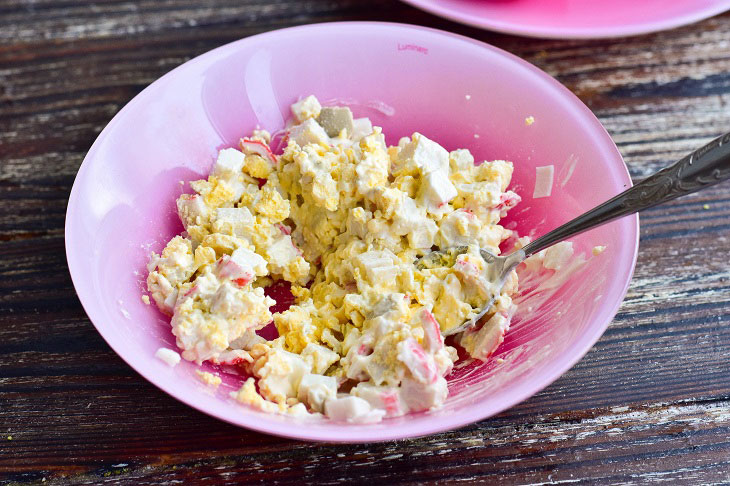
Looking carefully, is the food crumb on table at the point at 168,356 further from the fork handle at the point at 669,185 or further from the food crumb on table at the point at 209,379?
the fork handle at the point at 669,185

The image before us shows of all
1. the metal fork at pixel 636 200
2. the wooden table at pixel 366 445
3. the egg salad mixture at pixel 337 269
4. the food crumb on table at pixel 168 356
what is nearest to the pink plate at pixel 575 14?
the wooden table at pixel 366 445

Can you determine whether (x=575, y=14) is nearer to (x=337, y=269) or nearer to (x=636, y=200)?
(x=636, y=200)

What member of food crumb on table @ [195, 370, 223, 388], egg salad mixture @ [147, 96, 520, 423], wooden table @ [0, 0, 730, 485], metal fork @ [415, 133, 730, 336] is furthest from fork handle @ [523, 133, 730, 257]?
food crumb on table @ [195, 370, 223, 388]

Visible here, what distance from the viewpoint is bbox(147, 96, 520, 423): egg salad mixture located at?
1.07 metres

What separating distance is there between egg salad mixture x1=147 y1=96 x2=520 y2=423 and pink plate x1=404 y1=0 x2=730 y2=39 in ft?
1.42

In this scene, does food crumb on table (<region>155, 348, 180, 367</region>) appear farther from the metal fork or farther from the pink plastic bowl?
the metal fork

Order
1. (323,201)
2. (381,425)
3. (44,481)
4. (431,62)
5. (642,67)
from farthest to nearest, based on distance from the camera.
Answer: (642,67) → (431,62) → (323,201) → (44,481) → (381,425)

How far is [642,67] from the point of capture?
5.75 ft

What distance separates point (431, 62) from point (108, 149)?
0.67m

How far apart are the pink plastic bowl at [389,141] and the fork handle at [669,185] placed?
95 mm

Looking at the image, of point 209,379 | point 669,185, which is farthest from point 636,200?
point 209,379

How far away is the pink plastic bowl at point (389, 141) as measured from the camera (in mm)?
1049

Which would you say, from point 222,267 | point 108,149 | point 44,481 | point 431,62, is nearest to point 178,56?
point 108,149

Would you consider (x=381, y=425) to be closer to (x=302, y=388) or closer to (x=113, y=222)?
(x=302, y=388)
